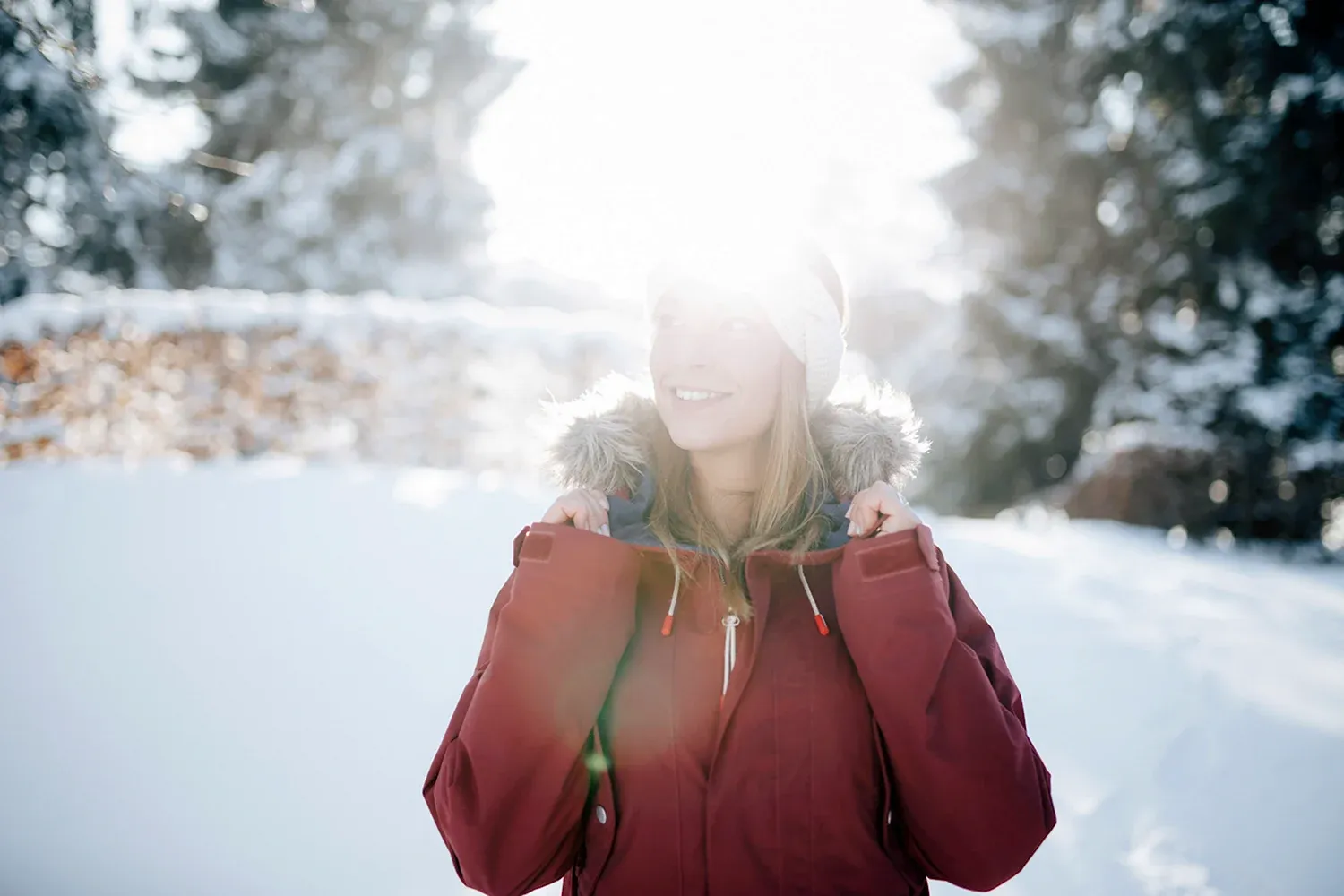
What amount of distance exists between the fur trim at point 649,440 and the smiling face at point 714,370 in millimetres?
123

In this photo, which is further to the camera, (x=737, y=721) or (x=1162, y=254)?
(x=1162, y=254)

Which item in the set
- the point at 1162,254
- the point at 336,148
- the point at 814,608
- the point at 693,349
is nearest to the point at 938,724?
the point at 814,608

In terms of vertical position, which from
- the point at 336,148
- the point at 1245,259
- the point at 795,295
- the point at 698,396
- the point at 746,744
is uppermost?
the point at 336,148

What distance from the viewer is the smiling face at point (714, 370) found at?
1752 mm

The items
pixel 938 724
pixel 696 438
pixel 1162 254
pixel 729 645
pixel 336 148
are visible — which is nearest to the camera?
pixel 938 724

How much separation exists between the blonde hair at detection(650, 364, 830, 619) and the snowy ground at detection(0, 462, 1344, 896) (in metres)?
1.90

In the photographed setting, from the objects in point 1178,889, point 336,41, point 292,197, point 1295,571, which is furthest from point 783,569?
point 336,41

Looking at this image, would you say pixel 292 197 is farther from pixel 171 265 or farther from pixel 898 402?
pixel 898 402

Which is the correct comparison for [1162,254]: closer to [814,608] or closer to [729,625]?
[814,608]

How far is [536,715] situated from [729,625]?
445mm

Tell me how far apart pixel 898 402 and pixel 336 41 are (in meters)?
15.3

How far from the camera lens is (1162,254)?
9.58 meters

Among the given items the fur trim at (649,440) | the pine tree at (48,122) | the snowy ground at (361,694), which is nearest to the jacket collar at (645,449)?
the fur trim at (649,440)

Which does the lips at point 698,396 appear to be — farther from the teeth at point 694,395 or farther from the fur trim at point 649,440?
the fur trim at point 649,440
